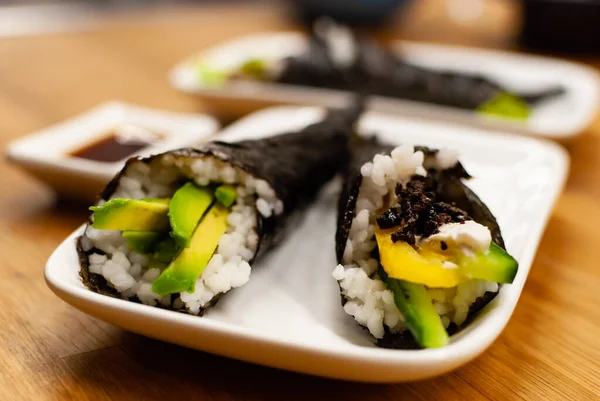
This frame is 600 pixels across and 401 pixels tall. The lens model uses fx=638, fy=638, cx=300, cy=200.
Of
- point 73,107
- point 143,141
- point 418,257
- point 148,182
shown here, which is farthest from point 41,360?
point 73,107

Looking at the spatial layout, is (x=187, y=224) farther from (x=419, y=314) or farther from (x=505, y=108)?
(x=505, y=108)

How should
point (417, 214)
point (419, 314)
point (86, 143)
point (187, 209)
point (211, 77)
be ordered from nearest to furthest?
point (419, 314) < point (417, 214) < point (187, 209) < point (86, 143) < point (211, 77)

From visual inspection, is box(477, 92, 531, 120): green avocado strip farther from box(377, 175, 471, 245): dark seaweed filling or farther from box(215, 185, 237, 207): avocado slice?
box(215, 185, 237, 207): avocado slice

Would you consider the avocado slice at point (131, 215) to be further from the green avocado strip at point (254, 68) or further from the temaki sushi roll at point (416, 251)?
the green avocado strip at point (254, 68)

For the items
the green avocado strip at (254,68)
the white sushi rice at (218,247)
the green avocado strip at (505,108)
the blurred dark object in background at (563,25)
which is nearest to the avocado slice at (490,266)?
the white sushi rice at (218,247)

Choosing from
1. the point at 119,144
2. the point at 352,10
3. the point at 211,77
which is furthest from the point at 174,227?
the point at 352,10

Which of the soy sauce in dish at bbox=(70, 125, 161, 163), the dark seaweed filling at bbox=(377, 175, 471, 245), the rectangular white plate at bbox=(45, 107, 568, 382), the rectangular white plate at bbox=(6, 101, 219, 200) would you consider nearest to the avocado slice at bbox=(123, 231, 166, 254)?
the rectangular white plate at bbox=(45, 107, 568, 382)
